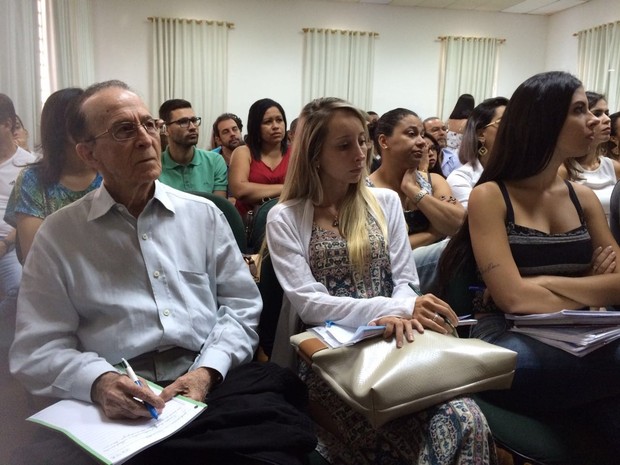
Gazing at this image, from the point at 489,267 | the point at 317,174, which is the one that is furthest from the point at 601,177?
the point at 317,174

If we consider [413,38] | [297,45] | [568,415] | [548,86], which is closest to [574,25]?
[413,38]

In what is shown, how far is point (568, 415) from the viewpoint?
4.34 ft

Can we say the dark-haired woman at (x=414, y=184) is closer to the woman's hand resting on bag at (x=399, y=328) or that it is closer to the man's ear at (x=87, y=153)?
the woman's hand resting on bag at (x=399, y=328)

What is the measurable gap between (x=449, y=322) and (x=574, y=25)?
7538 mm

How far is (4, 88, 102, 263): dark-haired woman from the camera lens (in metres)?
1.55

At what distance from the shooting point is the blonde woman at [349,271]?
122 cm

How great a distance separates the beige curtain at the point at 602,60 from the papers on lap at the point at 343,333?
612 cm

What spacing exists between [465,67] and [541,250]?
6.70 metres

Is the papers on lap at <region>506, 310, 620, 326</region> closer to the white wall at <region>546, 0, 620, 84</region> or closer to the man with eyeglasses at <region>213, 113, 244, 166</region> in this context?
the man with eyeglasses at <region>213, 113, 244, 166</region>

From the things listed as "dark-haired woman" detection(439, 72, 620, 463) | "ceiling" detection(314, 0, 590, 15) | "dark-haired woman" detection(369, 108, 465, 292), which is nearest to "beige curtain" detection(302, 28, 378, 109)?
"ceiling" detection(314, 0, 590, 15)

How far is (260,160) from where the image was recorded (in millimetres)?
3305

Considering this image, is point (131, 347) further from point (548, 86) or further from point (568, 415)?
point (548, 86)

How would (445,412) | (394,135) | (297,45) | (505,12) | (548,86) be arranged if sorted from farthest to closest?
(505,12), (297,45), (394,135), (548,86), (445,412)

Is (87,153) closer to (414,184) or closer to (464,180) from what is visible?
(414,184)
